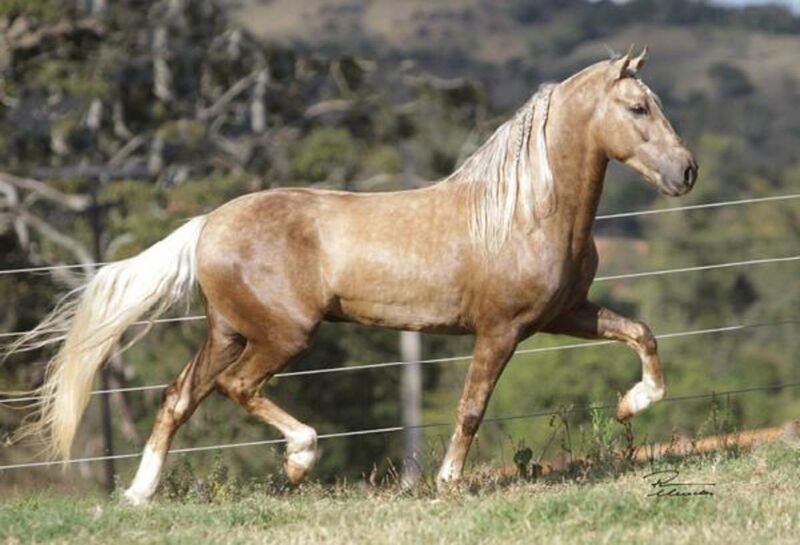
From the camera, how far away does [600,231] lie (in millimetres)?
36344

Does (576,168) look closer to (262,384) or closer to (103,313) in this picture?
(262,384)

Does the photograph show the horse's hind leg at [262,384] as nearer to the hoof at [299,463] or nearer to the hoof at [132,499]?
the hoof at [299,463]

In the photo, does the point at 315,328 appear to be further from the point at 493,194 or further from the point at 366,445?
the point at 366,445

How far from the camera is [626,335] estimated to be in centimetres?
693

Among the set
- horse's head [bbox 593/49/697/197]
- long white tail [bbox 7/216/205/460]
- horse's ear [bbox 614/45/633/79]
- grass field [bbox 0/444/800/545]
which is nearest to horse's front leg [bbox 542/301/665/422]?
grass field [bbox 0/444/800/545]

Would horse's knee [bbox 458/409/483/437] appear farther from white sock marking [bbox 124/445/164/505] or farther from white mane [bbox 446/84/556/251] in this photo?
white sock marking [bbox 124/445/164/505]

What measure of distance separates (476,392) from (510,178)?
986mm

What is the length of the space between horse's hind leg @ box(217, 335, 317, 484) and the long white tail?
17.6 inches

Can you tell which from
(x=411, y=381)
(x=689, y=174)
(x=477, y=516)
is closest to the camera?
(x=477, y=516)

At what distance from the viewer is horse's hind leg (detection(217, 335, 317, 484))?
6699 mm

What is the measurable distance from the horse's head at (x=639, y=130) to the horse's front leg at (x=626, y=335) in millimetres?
767

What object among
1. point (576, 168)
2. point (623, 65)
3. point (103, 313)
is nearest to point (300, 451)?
point (103, 313)
